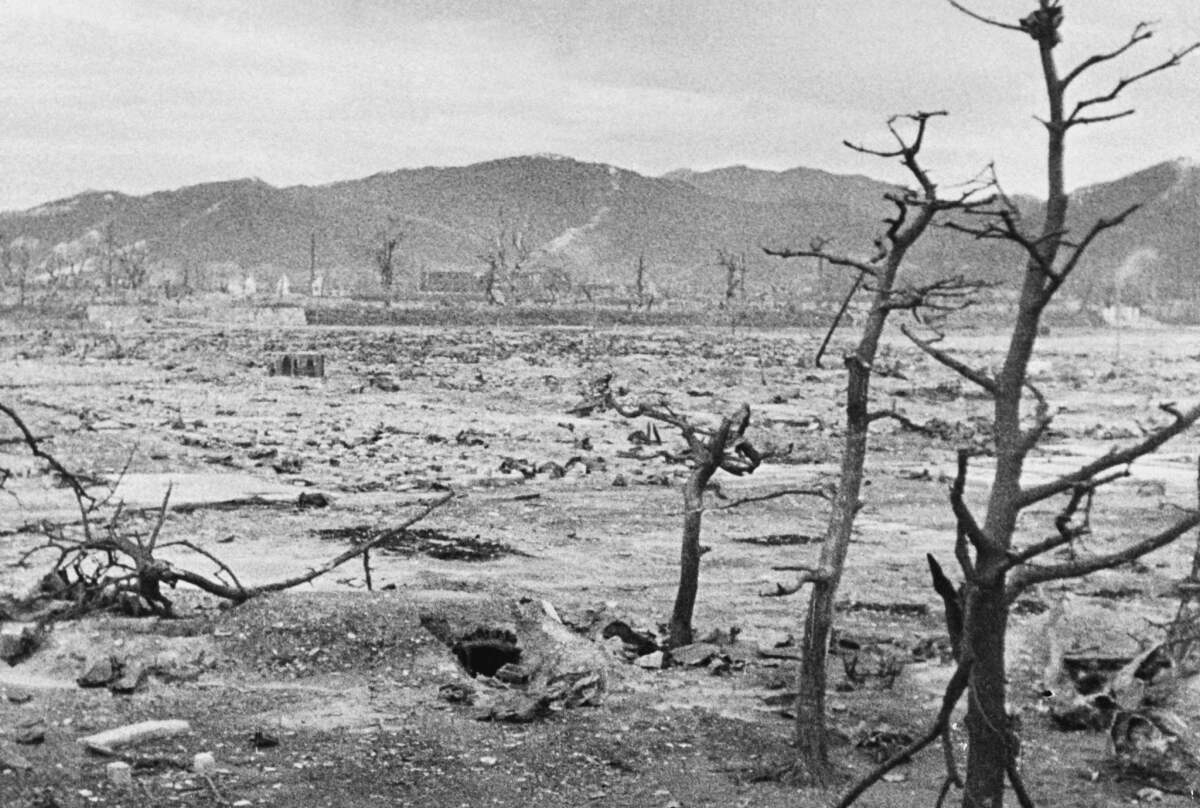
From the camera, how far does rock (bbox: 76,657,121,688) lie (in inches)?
270

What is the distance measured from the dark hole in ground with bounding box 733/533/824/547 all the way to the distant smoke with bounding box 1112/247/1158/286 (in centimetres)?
13493

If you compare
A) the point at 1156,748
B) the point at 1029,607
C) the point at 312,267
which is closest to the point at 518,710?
the point at 1156,748

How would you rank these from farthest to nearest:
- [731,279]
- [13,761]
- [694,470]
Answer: [731,279]
[694,470]
[13,761]

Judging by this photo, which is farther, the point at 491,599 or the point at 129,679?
the point at 491,599

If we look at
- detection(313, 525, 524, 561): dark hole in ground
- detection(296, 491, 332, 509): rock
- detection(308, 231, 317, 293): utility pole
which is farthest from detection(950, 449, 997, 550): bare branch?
detection(308, 231, 317, 293): utility pole

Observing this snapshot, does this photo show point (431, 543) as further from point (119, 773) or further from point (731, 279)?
point (731, 279)

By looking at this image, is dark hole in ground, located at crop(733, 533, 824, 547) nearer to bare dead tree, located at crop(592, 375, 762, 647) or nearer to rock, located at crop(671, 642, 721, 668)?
bare dead tree, located at crop(592, 375, 762, 647)

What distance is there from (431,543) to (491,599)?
3.83 meters

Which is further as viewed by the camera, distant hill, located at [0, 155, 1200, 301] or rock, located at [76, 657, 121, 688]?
distant hill, located at [0, 155, 1200, 301]

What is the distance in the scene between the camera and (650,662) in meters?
7.81

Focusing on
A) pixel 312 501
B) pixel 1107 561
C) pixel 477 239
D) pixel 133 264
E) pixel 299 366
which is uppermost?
pixel 477 239

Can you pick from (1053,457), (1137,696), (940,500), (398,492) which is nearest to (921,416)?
(1053,457)

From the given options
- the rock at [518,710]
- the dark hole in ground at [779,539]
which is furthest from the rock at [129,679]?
the dark hole in ground at [779,539]

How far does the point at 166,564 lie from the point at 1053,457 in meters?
15.6
